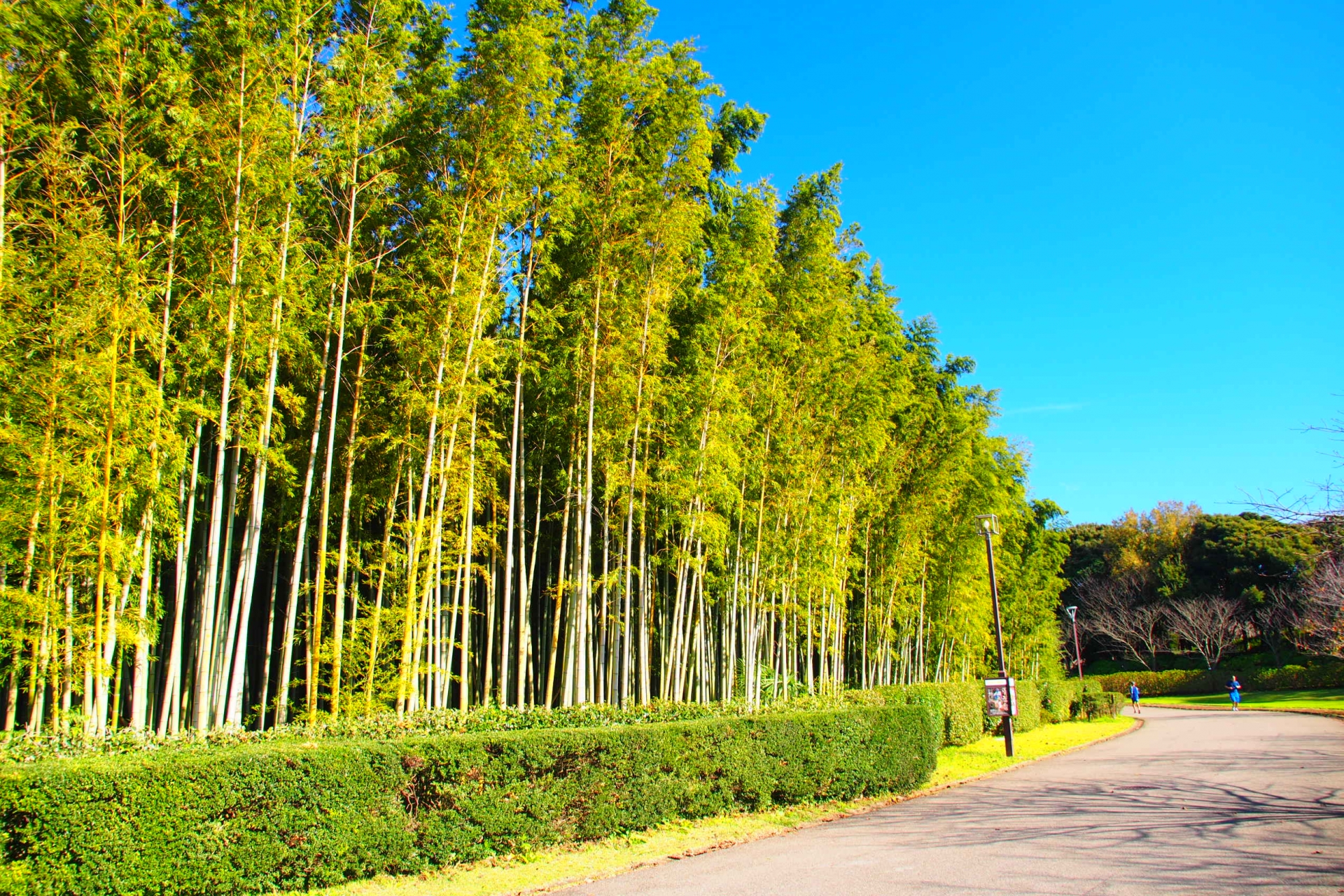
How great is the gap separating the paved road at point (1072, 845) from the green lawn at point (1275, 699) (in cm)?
1877

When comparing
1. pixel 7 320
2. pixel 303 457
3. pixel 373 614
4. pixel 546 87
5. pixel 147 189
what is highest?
pixel 546 87

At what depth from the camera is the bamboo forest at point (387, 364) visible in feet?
20.5

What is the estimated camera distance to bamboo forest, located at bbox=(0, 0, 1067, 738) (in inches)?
245

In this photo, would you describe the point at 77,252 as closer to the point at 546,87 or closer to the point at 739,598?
the point at 546,87

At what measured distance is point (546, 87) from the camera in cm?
861

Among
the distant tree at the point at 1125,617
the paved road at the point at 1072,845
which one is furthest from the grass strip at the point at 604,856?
the distant tree at the point at 1125,617

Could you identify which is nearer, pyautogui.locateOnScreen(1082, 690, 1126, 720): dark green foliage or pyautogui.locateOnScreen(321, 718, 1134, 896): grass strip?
pyautogui.locateOnScreen(321, 718, 1134, 896): grass strip

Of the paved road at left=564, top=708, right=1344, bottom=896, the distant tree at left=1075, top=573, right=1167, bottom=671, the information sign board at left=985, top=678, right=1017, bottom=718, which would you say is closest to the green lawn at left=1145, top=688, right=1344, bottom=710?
the distant tree at left=1075, top=573, right=1167, bottom=671

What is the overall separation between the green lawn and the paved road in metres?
18.8

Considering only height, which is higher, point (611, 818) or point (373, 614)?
point (373, 614)

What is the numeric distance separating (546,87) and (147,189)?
4.01 meters

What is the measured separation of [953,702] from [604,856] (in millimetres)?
10433

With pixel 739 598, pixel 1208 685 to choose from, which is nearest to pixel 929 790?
pixel 739 598

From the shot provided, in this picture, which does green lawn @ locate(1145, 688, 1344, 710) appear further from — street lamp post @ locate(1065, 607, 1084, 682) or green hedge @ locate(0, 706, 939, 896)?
green hedge @ locate(0, 706, 939, 896)
